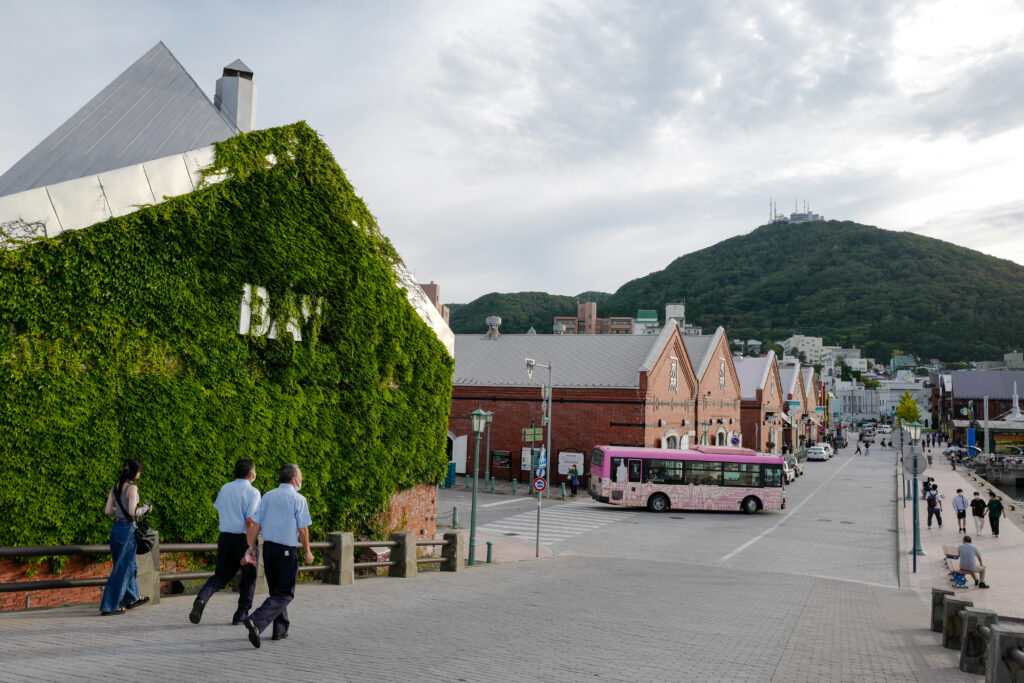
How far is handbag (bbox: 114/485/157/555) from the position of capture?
24.0 feet

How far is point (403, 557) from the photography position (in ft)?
41.1

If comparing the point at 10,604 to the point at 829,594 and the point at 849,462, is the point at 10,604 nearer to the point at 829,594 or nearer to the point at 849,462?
the point at 829,594

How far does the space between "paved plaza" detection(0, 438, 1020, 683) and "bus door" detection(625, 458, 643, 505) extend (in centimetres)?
1018

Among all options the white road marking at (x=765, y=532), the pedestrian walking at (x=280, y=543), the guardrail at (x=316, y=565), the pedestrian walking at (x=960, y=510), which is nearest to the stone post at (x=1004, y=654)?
the pedestrian walking at (x=280, y=543)

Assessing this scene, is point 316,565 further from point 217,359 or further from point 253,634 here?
point 253,634

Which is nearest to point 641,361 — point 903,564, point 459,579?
point 903,564

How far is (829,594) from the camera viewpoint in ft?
47.8

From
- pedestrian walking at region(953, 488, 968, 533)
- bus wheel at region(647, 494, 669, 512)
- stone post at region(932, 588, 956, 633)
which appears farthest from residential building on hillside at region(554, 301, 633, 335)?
stone post at region(932, 588, 956, 633)

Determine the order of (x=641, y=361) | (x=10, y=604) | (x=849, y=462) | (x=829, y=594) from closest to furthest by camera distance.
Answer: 1. (x=10, y=604)
2. (x=829, y=594)
3. (x=641, y=361)
4. (x=849, y=462)

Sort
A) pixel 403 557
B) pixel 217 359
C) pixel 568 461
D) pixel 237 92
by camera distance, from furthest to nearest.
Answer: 1. pixel 568 461
2. pixel 237 92
3. pixel 403 557
4. pixel 217 359

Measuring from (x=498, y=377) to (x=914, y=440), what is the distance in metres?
22.5

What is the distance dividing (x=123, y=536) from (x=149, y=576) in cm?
A: 104

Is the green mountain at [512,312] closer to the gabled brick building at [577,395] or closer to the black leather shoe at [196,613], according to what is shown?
the gabled brick building at [577,395]

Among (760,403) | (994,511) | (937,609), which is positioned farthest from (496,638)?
(760,403)
